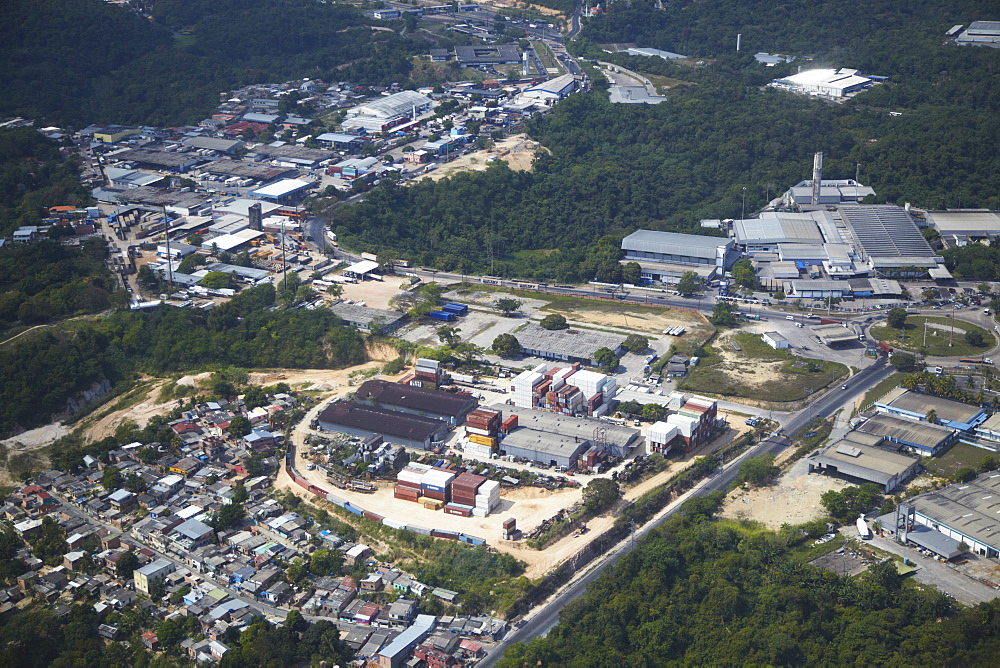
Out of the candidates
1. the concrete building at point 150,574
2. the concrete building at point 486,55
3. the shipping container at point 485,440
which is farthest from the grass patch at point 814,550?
the concrete building at point 486,55

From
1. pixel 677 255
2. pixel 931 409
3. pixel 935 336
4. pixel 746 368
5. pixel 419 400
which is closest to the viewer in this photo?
pixel 931 409

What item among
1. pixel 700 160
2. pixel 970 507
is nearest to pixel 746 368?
pixel 970 507

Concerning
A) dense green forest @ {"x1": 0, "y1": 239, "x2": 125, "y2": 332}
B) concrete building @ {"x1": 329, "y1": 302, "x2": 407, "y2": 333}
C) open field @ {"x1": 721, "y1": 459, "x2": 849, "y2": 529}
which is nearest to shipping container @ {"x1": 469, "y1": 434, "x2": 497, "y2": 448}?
open field @ {"x1": 721, "y1": 459, "x2": 849, "y2": 529}

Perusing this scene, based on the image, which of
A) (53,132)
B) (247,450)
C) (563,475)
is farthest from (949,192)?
(53,132)

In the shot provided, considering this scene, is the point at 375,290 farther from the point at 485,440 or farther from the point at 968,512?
the point at 968,512

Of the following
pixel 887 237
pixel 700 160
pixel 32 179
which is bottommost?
pixel 887 237

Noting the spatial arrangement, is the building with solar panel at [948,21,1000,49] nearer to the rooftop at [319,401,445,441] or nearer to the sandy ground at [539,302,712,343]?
the sandy ground at [539,302,712,343]

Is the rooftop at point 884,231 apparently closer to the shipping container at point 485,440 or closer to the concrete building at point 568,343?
the concrete building at point 568,343
